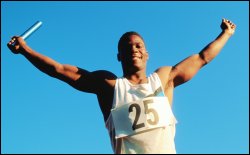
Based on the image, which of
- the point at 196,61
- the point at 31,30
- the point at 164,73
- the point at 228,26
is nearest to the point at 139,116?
Result: the point at 164,73

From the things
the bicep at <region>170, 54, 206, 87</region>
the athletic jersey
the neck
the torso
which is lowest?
the athletic jersey

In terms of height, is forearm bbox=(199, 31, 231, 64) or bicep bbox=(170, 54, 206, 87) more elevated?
forearm bbox=(199, 31, 231, 64)

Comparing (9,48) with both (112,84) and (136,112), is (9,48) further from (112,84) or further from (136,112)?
(136,112)

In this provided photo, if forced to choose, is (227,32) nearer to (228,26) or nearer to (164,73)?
(228,26)

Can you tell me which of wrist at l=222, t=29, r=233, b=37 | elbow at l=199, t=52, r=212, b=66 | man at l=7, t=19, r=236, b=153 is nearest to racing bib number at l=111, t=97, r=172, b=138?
man at l=7, t=19, r=236, b=153

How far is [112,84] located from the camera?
6492 millimetres

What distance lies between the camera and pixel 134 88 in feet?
21.2

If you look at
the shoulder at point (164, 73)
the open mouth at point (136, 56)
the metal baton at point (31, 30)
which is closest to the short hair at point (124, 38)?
the open mouth at point (136, 56)

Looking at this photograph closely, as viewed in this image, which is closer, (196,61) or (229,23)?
(196,61)

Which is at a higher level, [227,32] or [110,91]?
[227,32]

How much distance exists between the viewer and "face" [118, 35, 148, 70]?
6.75 m

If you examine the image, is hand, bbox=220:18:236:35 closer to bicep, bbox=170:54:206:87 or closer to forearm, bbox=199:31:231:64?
forearm, bbox=199:31:231:64

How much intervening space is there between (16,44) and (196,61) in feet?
9.78

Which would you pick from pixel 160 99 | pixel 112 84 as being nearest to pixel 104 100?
pixel 112 84
